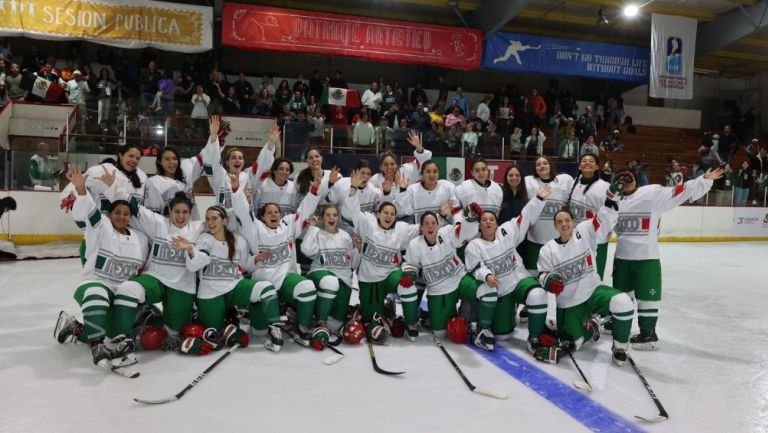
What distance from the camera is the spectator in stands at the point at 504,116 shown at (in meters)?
15.2

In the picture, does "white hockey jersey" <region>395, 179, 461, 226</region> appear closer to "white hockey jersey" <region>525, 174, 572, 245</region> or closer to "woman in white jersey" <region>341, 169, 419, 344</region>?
"woman in white jersey" <region>341, 169, 419, 344</region>

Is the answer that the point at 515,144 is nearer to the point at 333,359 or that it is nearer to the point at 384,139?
the point at 384,139

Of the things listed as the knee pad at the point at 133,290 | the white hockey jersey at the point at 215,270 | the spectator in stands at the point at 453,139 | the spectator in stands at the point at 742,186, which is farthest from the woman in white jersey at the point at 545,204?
the spectator in stands at the point at 742,186

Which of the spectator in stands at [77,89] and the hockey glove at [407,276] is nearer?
the hockey glove at [407,276]

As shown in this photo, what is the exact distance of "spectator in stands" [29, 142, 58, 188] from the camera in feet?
27.6

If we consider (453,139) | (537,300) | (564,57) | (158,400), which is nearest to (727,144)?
(564,57)

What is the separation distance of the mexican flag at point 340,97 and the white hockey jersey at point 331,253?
8979 millimetres

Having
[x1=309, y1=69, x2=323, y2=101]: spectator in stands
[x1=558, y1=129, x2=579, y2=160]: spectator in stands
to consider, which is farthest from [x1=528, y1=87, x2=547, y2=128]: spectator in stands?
[x1=309, y1=69, x2=323, y2=101]: spectator in stands

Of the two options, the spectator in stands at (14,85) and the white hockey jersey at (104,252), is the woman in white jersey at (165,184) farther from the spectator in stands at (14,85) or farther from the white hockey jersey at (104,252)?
the spectator in stands at (14,85)

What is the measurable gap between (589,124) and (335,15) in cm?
714

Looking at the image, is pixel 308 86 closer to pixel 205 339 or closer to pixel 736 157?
pixel 205 339

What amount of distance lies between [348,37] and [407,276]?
10599 millimetres

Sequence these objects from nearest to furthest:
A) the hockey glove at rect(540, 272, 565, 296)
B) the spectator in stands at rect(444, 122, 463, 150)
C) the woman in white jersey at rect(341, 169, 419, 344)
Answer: the hockey glove at rect(540, 272, 565, 296) < the woman in white jersey at rect(341, 169, 419, 344) < the spectator in stands at rect(444, 122, 463, 150)

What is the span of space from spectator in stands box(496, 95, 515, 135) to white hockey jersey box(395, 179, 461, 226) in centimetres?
1017
